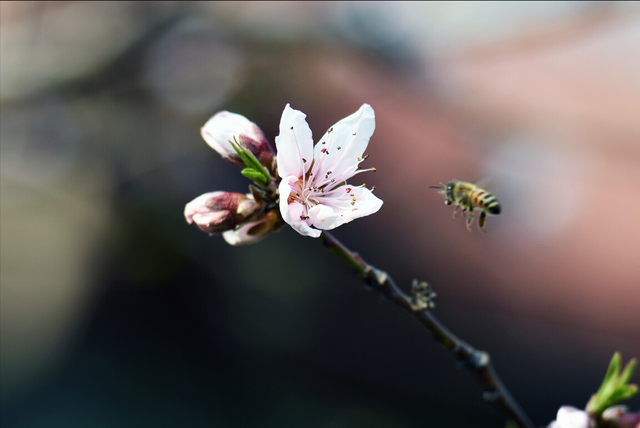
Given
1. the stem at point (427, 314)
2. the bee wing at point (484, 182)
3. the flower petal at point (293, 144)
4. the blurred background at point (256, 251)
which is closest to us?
the stem at point (427, 314)

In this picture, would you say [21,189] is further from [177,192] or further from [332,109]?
[332,109]

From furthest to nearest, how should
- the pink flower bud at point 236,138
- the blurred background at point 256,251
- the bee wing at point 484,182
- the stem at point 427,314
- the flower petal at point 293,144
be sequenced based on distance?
the blurred background at point 256,251 → the bee wing at point 484,182 → the pink flower bud at point 236,138 → the flower petal at point 293,144 → the stem at point 427,314

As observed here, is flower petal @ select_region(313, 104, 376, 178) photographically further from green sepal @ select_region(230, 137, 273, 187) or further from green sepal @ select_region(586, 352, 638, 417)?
green sepal @ select_region(586, 352, 638, 417)

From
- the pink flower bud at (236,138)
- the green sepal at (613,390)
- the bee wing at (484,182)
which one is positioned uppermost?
the pink flower bud at (236,138)

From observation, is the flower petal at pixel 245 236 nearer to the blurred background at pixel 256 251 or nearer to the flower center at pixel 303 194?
the flower center at pixel 303 194

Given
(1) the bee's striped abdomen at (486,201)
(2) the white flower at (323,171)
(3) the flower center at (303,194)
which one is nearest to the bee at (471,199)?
(1) the bee's striped abdomen at (486,201)

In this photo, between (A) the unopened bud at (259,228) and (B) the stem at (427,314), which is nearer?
(B) the stem at (427,314)

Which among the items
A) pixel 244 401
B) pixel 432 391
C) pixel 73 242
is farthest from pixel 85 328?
pixel 432 391

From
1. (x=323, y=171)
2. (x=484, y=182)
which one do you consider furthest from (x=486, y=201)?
(x=323, y=171)
